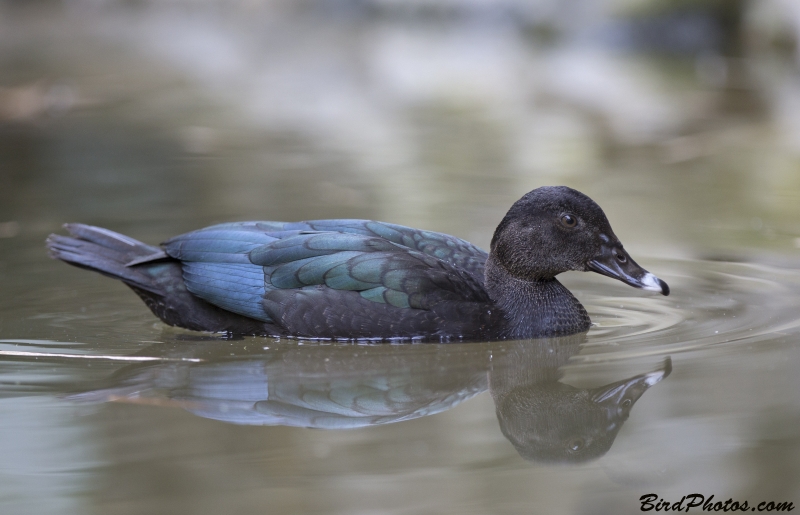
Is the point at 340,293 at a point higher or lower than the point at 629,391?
higher

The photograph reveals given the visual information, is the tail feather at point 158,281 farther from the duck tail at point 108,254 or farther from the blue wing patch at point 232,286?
the blue wing patch at point 232,286

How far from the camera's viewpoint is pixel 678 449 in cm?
409

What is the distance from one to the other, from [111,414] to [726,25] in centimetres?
1796

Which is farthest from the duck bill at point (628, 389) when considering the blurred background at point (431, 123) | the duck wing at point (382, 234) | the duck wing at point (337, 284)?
the blurred background at point (431, 123)

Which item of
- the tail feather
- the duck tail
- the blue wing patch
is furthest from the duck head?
the duck tail

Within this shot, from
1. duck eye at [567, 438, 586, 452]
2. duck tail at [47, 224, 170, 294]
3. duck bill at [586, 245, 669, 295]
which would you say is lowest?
duck eye at [567, 438, 586, 452]

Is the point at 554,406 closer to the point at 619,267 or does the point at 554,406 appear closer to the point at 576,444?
the point at 576,444

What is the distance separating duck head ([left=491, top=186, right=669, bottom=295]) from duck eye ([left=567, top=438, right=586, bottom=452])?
1.64 meters

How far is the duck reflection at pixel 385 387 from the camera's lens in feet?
14.7

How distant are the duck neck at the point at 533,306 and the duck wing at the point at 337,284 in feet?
0.43

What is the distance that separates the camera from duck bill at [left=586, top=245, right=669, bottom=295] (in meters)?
5.72

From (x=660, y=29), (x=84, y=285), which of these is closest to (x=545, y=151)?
(x=84, y=285)

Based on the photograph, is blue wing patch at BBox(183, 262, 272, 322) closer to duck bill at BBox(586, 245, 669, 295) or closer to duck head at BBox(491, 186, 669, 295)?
duck head at BBox(491, 186, 669, 295)

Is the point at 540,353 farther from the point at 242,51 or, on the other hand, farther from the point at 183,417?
the point at 242,51
